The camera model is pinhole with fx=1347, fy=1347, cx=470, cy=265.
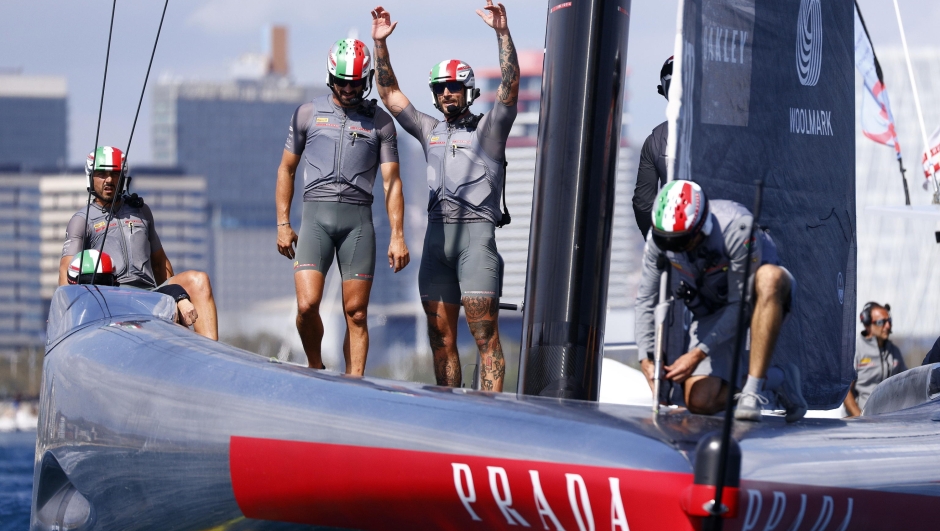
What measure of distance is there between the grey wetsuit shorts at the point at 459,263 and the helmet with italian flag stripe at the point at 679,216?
1643mm

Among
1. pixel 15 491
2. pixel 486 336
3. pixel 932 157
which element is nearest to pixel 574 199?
pixel 486 336

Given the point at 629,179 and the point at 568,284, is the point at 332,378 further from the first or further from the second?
the point at 629,179

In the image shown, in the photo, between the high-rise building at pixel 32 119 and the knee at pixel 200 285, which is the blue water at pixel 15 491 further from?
the high-rise building at pixel 32 119

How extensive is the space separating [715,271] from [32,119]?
166663 mm

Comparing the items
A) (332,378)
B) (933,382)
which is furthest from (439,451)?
(933,382)

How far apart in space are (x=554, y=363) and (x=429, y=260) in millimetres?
1143

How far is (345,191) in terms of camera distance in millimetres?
6387

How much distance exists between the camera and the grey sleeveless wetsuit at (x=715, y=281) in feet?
15.7

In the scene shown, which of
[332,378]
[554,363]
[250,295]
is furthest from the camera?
[250,295]

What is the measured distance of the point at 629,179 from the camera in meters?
139

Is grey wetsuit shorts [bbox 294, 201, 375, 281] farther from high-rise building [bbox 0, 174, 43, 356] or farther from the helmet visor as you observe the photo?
high-rise building [bbox 0, 174, 43, 356]

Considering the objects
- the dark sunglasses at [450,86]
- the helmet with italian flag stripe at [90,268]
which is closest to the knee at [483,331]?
the dark sunglasses at [450,86]

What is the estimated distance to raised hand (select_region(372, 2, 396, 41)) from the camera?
6.73m

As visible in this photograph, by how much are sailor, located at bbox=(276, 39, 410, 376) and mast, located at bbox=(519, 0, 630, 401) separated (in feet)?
3.10
